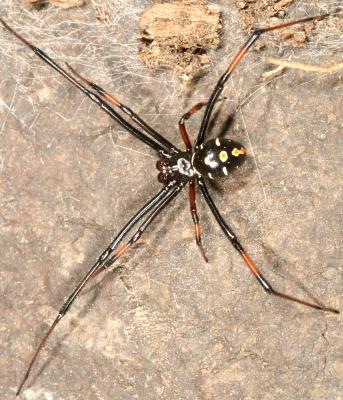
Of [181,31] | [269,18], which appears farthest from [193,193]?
[269,18]

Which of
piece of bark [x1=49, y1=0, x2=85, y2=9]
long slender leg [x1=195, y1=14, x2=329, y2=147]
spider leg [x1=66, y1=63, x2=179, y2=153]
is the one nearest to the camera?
long slender leg [x1=195, y1=14, x2=329, y2=147]

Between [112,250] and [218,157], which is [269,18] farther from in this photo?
[112,250]

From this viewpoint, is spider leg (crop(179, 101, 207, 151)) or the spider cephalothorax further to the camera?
the spider cephalothorax

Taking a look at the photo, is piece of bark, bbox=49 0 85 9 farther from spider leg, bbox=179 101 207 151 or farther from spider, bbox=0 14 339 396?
spider leg, bbox=179 101 207 151

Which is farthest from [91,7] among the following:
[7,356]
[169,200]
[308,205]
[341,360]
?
[341,360]

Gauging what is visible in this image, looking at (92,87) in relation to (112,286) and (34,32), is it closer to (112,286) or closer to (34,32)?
(34,32)

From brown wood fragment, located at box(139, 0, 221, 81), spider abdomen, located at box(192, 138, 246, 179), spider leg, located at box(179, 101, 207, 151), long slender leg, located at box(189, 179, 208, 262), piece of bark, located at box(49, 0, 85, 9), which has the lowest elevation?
long slender leg, located at box(189, 179, 208, 262)

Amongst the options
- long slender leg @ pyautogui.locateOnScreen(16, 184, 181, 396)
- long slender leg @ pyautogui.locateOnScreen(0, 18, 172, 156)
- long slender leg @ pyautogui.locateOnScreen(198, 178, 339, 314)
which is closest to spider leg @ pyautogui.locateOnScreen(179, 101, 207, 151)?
long slender leg @ pyautogui.locateOnScreen(0, 18, 172, 156)
